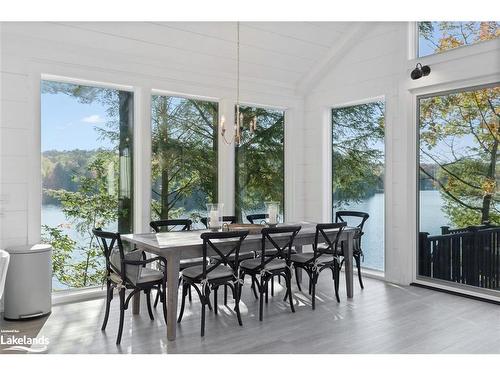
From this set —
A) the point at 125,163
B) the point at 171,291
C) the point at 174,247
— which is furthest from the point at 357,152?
the point at 171,291

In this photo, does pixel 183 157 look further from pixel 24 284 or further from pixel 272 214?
pixel 24 284

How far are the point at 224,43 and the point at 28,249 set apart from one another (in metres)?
3.04

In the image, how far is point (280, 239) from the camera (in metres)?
4.07

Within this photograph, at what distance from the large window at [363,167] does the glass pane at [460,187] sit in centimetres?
63

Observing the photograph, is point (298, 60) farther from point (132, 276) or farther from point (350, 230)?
point (132, 276)

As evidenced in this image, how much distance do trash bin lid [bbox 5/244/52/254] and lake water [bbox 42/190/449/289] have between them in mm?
487

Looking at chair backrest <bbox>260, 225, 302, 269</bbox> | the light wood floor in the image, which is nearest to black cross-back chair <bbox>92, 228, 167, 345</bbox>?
the light wood floor

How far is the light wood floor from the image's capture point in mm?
3168

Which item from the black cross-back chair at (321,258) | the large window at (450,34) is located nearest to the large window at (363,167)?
the large window at (450,34)

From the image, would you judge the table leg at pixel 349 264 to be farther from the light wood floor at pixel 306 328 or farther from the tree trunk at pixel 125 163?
the tree trunk at pixel 125 163

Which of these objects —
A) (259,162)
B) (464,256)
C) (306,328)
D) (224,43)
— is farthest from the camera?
(259,162)

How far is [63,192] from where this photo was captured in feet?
14.7

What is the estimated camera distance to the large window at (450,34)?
170 inches
